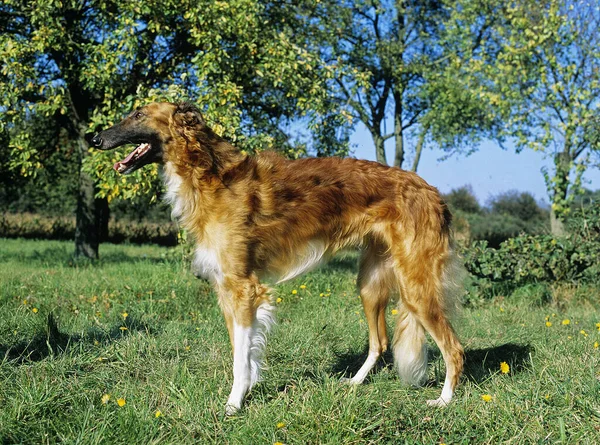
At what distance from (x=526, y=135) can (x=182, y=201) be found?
1197 cm

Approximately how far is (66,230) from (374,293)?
17.5 metres

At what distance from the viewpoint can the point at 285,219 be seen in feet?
13.6

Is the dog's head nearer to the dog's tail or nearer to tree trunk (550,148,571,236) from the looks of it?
the dog's tail

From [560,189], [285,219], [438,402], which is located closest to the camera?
[438,402]

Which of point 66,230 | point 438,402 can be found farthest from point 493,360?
point 66,230

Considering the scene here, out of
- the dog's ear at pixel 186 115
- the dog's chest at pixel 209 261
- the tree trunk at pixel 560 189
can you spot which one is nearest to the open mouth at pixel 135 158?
the dog's ear at pixel 186 115

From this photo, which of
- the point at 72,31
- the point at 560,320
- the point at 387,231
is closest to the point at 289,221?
the point at 387,231

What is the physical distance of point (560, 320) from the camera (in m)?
6.22

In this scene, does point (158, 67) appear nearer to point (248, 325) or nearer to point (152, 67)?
point (152, 67)

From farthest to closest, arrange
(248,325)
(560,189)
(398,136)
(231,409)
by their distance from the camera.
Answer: (398,136)
(560,189)
(248,325)
(231,409)

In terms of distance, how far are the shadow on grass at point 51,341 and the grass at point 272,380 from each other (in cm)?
1

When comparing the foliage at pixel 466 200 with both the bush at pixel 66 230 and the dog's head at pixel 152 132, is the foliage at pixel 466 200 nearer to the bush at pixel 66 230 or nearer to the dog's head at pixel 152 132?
the bush at pixel 66 230

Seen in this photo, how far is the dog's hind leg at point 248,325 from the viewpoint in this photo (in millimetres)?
3762

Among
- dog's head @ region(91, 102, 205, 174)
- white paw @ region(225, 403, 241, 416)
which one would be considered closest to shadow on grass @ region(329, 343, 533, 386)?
white paw @ region(225, 403, 241, 416)
